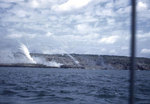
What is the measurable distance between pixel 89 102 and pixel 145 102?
6.40 metres

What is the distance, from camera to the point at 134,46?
5.05 metres

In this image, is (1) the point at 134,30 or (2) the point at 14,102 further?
(2) the point at 14,102

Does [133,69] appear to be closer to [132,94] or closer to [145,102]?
[132,94]

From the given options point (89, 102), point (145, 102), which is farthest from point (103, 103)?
point (145, 102)

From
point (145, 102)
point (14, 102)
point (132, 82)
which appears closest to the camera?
point (132, 82)

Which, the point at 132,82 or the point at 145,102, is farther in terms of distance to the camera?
the point at 145,102

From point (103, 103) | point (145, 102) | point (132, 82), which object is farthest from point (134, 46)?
point (145, 102)

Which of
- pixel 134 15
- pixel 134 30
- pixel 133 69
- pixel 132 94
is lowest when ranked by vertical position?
pixel 132 94

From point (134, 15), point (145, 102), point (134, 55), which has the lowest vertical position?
point (145, 102)

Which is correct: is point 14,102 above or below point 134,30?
below

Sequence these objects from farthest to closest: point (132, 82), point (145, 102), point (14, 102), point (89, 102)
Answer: point (145, 102) → point (89, 102) → point (14, 102) → point (132, 82)

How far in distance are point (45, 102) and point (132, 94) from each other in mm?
15124

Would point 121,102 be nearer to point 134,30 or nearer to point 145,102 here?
point 145,102

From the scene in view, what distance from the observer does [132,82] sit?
4.92m
